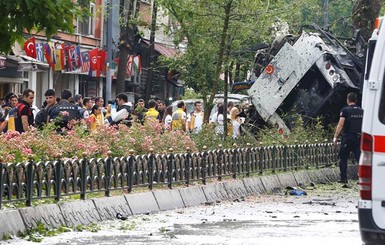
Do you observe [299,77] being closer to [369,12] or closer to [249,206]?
[369,12]

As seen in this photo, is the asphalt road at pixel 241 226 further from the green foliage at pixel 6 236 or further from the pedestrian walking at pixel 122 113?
the pedestrian walking at pixel 122 113

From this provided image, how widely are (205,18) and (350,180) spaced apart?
180 inches

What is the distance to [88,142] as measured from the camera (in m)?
17.7

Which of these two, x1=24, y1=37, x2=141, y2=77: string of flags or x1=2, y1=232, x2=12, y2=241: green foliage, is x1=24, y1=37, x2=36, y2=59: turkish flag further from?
x1=2, y1=232, x2=12, y2=241: green foliage

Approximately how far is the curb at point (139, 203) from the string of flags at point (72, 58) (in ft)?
61.9

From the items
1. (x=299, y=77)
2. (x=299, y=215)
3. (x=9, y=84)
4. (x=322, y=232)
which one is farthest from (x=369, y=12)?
(x=322, y=232)

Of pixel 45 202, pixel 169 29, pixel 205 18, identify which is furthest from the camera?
pixel 169 29

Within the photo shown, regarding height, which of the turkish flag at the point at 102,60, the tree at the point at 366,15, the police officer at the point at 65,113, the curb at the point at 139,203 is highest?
the tree at the point at 366,15

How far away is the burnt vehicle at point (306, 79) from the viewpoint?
29109mm

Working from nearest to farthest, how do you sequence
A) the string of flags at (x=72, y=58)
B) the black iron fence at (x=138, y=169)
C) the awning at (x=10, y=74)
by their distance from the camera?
the black iron fence at (x=138, y=169) < the awning at (x=10, y=74) < the string of flags at (x=72, y=58)

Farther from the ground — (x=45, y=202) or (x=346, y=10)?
(x=346, y=10)

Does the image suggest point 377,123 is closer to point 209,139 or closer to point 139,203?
point 139,203

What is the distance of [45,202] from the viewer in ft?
48.8

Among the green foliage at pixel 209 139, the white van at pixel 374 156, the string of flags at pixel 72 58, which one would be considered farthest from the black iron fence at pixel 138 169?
the string of flags at pixel 72 58
